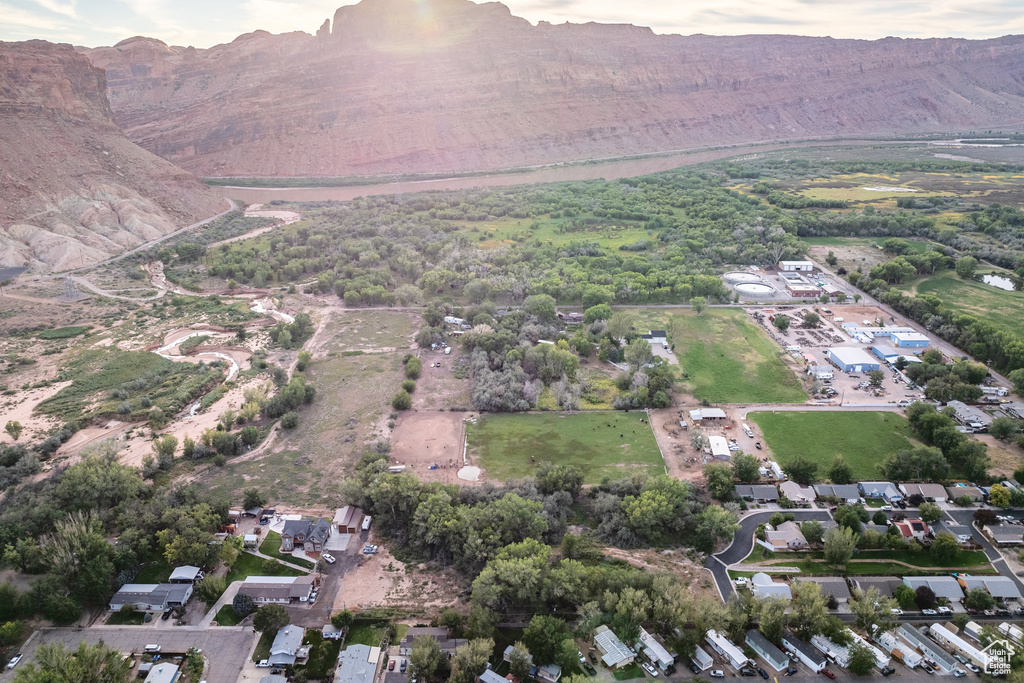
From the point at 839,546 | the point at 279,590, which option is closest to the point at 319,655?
the point at 279,590

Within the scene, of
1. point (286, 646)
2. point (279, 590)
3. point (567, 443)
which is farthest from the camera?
point (567, 443)

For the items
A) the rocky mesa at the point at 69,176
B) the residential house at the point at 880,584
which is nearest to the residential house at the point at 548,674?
the residential house at the point at 880,584

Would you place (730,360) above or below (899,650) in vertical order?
above

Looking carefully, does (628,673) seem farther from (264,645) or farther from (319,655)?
(264,645)

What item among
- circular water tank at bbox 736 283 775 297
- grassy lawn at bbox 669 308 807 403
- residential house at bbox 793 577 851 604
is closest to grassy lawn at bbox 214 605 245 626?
residential house at bbox 793 577 851 604

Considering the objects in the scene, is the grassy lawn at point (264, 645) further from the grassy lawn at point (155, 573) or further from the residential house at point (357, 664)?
the grassy lawn at point (155, 573)
